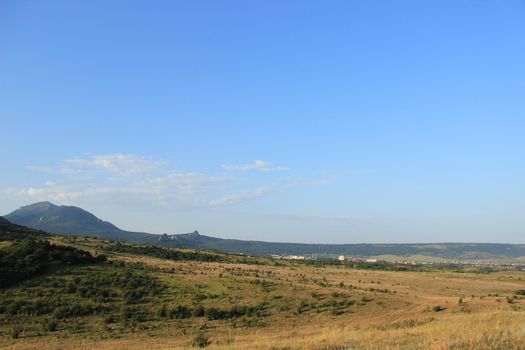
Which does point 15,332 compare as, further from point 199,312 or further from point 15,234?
point 15,234

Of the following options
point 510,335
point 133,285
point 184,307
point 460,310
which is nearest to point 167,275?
point 133,285

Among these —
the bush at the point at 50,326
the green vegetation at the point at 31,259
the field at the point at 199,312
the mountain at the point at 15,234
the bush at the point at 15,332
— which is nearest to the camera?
the field at the point at 199,312

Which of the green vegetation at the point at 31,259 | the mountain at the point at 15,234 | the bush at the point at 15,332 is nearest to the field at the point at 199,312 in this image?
the bush at the point at 15,332

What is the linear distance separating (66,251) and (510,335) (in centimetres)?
5063

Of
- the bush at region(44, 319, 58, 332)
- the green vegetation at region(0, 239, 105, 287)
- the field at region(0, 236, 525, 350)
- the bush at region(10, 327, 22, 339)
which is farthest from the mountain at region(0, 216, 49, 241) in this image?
the bush at region(10, 327, 22, 339)

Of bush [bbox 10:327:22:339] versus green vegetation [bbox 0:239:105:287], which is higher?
green vegetation [bbox 0:239:105:287]

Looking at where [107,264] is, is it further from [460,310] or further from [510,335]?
[510,335]

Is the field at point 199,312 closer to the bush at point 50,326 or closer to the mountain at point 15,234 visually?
the bush at point 50,326

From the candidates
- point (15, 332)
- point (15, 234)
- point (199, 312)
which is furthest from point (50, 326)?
point (15, 234)

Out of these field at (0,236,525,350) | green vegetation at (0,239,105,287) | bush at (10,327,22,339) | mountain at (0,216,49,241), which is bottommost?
bush at (10,327,22,339)

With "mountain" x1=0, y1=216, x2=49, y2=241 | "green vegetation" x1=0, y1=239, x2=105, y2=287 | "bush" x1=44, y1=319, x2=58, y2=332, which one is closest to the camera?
"bush" x1=44, y1=319, x2=58, y2=332

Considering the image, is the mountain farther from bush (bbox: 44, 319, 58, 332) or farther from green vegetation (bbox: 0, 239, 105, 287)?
bush (bbox: 44, 319, 58, 332)

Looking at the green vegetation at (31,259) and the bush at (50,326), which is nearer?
the bush at (50,326)

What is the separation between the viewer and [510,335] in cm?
1566
